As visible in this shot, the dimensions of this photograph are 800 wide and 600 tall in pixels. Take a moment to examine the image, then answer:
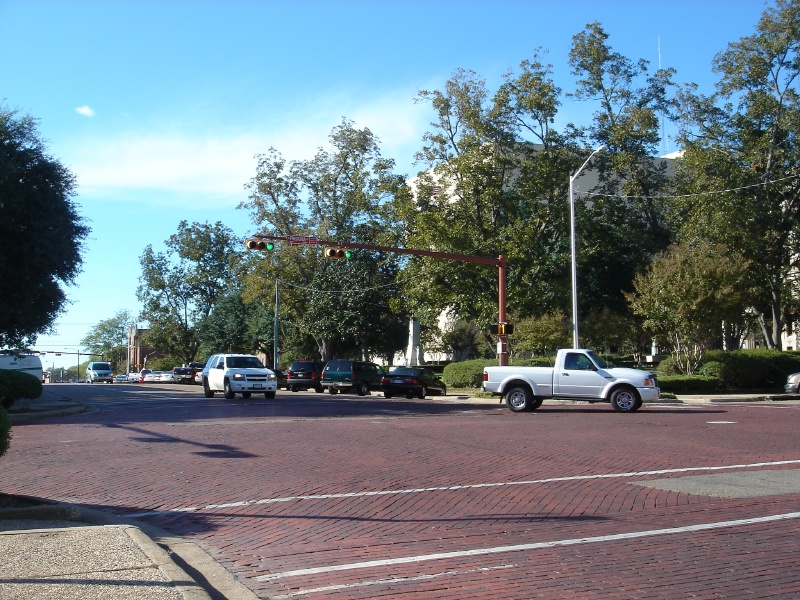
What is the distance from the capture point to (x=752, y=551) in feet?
24.7

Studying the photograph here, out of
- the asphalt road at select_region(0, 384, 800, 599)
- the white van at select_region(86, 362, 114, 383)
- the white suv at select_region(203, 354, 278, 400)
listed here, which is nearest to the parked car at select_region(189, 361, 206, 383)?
the white van at select_region(86, 362, 114, 383)

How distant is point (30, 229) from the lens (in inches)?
1059

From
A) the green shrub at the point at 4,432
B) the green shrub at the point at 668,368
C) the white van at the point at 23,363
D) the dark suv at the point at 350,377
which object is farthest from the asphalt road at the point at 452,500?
the dark suv at the point at 350,377

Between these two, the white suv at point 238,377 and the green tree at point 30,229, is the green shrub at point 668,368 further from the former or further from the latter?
the green tree at point 30,229

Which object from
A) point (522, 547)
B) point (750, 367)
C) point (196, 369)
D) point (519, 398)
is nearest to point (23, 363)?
point (196, 369)

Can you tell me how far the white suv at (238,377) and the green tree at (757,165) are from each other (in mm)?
23549

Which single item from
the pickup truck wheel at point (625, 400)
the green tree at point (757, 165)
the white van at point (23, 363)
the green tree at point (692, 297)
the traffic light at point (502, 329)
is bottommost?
the pickup truck wheel at point (625, 400)

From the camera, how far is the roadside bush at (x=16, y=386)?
22906 mm

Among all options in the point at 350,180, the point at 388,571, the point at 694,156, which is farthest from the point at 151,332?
the point at 388,571

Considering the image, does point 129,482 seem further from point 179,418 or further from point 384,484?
point 179,418

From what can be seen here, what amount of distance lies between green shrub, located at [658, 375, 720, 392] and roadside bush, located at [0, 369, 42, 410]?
25.3 meters

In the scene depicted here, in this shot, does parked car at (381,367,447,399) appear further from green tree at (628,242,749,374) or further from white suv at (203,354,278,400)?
green tree at (628,242,749,374)

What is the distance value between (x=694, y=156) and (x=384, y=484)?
3656 cm

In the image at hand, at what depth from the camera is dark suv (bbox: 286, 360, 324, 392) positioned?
46.1 m
